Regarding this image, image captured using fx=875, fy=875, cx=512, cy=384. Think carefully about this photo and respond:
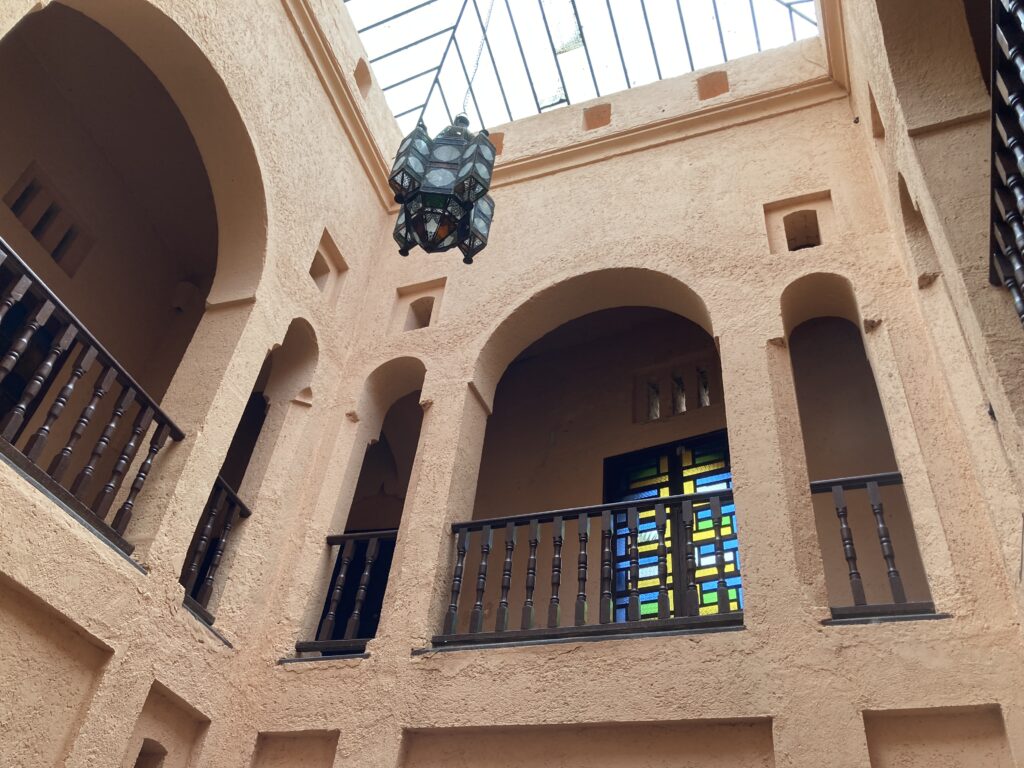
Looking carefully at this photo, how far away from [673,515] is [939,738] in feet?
A: 9.34

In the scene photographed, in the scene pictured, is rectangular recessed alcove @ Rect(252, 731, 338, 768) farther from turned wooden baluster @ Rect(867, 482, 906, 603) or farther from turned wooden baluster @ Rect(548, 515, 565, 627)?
turned wooden baluster @ Rect(867, 482, 906, 603)

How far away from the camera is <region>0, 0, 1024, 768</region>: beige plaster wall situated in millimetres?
4270

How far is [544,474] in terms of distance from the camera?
8422 mm

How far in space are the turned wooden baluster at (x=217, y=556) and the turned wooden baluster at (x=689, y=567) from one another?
A: 2.90 meters

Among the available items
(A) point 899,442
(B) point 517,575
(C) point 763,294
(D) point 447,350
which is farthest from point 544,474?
(A) point 899,442

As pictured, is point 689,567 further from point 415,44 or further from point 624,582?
point 415,44

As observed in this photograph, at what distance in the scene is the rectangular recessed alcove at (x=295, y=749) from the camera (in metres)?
5.04

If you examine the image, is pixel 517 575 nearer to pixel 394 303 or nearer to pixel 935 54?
pixel 394 303

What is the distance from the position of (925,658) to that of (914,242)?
2.60m

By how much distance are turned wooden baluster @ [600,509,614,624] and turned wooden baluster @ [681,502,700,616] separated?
1.43 feet

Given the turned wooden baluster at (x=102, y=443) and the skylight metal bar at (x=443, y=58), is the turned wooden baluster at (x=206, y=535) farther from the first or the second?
the skylight metal bar at (x=443, y=58)

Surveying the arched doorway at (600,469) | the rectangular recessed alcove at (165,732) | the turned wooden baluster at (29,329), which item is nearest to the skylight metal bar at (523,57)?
the arched doorway at (600,469)

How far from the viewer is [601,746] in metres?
4.61

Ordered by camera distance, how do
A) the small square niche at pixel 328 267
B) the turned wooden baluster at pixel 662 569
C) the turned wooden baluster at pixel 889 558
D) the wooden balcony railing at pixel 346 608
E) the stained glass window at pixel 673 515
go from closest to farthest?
the turned wooden baluster at pixel 889 558 < the turned wooden baluster at pixel 662 569 < the wooden balcony railing at pixel 346 608 < the stained glass window at pixel 673 515 < the small square niche at pixel 328 267
